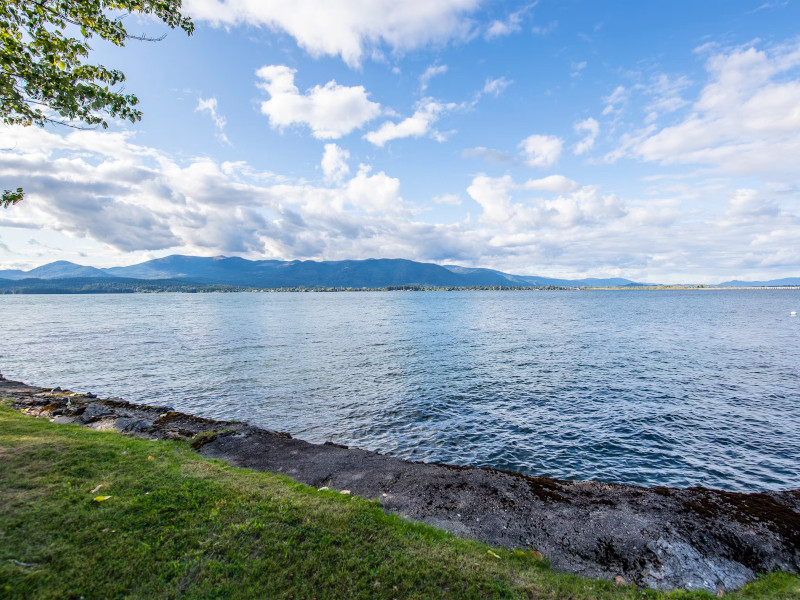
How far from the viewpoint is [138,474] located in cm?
1291

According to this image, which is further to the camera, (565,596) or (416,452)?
(416,452)

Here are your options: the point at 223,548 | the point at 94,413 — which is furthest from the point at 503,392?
the point at 94,413

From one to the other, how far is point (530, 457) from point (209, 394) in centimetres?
2889

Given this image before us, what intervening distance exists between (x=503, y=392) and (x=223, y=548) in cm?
2877

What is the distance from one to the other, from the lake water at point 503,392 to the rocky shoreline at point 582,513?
14.4ft

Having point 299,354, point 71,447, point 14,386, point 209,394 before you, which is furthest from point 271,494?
point 299,354

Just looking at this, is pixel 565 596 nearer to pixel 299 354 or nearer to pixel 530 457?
pixel 530 457

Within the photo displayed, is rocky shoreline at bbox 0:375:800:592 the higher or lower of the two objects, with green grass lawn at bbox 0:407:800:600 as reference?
lower

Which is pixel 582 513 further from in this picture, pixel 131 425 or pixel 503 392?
pixel 131 425

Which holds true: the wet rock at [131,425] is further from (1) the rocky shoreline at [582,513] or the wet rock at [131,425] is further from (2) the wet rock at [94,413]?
(2) the wet rock at [94,413]

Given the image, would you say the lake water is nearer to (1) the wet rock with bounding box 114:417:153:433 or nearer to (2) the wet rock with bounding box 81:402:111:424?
(2) the wet rock with bounding box 81:402:111:424

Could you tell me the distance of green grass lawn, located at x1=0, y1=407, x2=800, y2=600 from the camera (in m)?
8.13

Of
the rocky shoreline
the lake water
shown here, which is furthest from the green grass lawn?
the lake water

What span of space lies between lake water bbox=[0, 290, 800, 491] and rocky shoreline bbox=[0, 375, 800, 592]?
173 inches
